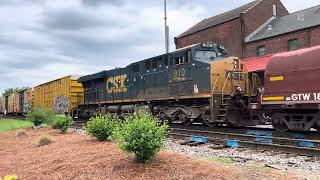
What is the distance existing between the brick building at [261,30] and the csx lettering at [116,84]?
70.9 feet

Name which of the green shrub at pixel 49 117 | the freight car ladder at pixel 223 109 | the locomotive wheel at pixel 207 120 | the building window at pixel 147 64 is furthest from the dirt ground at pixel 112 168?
the green shrub at pixel 49 117

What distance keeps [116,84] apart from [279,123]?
39.7 feet

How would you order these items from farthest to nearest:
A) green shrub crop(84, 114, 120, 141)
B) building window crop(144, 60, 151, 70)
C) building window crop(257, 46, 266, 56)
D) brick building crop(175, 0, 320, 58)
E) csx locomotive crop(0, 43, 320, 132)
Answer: building window crop(257, 46, 266, 56) < brick building crop(175, 0, 320, 58) < building window crop(144, 60, 151, 70) < csx locomotive crop(0, 43, 320, 132) < green shrub crop(84, 114, 120, 141)

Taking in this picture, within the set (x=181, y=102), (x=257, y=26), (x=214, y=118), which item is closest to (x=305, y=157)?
(x=214, y=118)

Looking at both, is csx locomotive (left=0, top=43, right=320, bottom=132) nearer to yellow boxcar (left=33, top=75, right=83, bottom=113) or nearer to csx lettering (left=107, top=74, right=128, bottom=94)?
csx lettering (left=107, top=74, right=128, bottom=94)

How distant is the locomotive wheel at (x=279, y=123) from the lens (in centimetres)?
1437

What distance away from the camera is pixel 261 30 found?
47.6 m

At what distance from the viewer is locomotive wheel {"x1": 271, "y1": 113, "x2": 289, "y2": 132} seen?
14367 mm

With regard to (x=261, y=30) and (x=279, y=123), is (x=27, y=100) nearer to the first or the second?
(x=261, y=30)

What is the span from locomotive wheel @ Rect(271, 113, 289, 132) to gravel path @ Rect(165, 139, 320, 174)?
10.6ft

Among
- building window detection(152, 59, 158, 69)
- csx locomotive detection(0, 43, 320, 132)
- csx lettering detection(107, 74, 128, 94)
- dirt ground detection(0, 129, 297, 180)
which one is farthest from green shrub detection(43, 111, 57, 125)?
dirt ground detection(0, 129, 297, 180)

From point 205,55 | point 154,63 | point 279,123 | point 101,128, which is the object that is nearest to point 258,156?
point 279,123

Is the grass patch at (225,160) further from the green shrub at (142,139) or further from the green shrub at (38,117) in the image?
the green shrub at (38,117)

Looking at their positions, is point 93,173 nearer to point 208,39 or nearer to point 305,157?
point 305,157
